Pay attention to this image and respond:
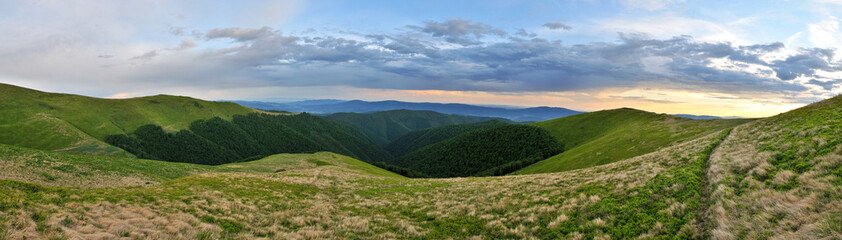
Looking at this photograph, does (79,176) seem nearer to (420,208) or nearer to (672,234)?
(420,208)

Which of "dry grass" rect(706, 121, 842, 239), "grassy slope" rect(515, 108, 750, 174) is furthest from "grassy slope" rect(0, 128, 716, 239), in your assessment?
"grassy slope" rect(515, 108, 750, 174)

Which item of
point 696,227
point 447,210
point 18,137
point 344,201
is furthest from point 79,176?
point 18,137

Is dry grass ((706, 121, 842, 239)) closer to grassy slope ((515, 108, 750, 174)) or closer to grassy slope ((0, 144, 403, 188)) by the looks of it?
grassy slope ((0, 144, 403, 188))

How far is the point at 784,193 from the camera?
999 centimetres

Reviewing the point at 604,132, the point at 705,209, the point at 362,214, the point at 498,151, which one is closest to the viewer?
the point at 705,209

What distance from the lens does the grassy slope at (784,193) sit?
25.3 feet

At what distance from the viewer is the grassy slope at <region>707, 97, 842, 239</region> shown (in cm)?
772

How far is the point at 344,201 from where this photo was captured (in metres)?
25.1

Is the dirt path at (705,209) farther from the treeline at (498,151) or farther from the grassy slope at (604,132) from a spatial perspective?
the treeline at (498,151)

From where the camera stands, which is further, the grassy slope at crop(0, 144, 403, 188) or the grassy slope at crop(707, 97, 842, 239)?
the grassy slope at crop(0, 144, 403, 188)

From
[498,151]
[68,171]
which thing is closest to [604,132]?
[498,151]

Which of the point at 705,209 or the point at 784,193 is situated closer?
the point at 784,193

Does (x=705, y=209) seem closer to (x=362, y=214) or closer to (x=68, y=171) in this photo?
(x=362, y=214)

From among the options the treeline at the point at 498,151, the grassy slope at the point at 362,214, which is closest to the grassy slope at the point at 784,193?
the grassy slope at the point at 362,214
